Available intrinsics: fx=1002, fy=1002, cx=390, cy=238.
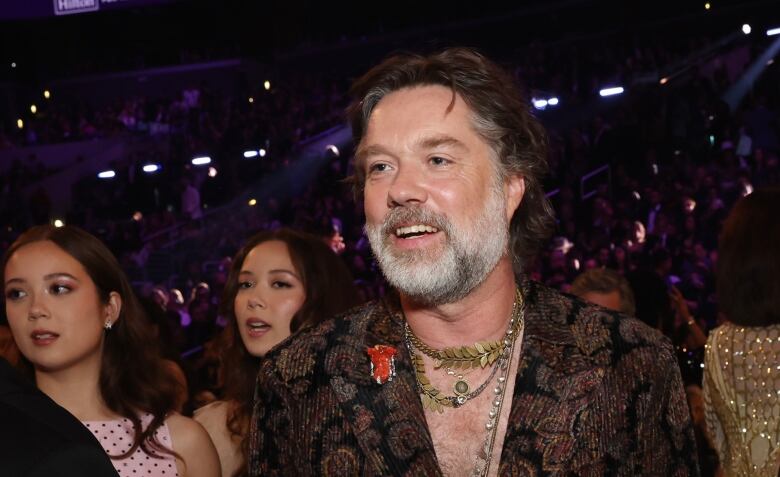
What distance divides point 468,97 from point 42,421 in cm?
128

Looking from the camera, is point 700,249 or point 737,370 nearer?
point 737,370

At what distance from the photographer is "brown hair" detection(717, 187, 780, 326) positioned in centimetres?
315

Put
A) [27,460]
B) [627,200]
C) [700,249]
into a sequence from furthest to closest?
[627,200], [700,249], [27,460]

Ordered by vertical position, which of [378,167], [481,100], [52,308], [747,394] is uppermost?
[481,100]

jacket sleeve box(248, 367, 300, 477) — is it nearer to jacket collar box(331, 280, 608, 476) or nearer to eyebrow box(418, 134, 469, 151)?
jacket collar box(331, 280, 608, 476)

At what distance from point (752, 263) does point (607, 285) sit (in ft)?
5.01

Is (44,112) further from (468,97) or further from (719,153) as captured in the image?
(468,97)

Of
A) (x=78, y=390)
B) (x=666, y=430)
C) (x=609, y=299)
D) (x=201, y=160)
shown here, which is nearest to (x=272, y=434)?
(x=666, y=430)

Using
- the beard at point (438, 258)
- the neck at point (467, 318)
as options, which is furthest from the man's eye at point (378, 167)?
the neck at point (467, 318)

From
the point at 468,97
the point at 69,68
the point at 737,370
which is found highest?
the point at 69,68

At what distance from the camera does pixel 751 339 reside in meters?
3.21

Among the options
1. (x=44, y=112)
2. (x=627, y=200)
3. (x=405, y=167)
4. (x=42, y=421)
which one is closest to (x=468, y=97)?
(x=405, y=167)

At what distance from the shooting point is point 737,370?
10.6 feet

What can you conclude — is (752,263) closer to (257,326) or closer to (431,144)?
(431,144)
